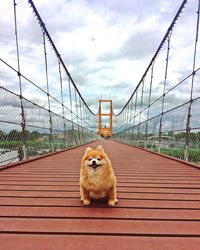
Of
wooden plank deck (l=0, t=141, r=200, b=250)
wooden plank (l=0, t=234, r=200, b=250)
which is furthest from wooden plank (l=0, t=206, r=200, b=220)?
wooden plank (l=0, t=234, r=200, b=250)

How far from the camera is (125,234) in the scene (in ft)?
3.03

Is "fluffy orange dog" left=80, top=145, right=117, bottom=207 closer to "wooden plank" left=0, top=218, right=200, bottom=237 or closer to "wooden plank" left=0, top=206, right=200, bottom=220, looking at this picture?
"wooden plank" left=0, top=206, right=200, bottom=220

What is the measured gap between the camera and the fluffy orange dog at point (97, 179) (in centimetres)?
124

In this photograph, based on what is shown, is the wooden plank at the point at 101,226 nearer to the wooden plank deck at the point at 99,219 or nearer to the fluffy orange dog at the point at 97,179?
the wooden plank deck at the point at 99,219

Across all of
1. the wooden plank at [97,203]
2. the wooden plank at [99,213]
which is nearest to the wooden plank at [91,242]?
the wooden plank at [99,213]

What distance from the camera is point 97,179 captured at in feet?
4.07

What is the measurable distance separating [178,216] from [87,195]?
500 millimetres

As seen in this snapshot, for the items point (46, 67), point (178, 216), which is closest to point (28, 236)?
point (178, 216)

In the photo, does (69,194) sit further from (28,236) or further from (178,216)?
(178,216)

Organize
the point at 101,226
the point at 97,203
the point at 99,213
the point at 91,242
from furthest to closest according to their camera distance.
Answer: the point at 97,203, the point at 99,213, the point at 101,226, the point at 91,242

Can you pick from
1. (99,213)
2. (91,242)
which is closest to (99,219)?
(99,213)

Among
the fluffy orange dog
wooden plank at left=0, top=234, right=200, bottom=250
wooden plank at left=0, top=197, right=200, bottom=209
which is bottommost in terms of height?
wooden plank at left=0, top=234, right=200, bottom=250

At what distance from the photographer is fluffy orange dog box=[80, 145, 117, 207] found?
124 cm

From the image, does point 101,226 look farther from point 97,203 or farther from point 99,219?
point 97,203
